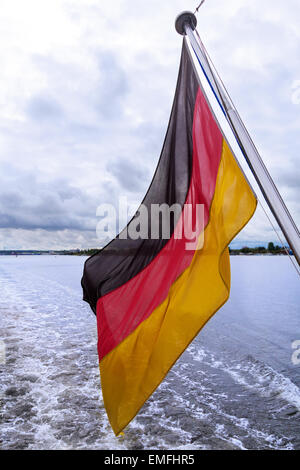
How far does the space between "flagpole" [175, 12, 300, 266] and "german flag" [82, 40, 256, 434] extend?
17 centimetres

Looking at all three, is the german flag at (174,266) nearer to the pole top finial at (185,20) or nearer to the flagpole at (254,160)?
the flagpole at (254,160)

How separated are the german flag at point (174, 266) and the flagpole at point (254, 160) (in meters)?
0.17

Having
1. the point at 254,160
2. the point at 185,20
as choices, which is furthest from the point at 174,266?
the point at 185,20

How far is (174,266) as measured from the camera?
339cm

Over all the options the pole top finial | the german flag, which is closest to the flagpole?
the german flag

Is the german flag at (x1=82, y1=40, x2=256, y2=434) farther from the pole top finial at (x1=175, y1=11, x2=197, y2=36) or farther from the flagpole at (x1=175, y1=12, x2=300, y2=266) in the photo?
the pole top finial at (x1=175, y1=11, x2=197, y2=36)

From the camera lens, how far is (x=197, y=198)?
3.31 metres

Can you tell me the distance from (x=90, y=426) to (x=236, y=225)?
4.68m

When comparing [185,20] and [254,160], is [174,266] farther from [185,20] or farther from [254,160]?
[185,20]

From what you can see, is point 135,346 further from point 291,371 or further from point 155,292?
point 291,371

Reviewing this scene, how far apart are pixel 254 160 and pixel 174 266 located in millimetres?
1335

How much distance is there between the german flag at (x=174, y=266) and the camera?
2.79m

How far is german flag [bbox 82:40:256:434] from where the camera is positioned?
2.79 meters
